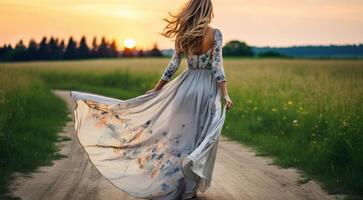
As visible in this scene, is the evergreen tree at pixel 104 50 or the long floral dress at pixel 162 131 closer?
the long floral dress at pixel 162 131

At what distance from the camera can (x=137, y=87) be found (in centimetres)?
3073

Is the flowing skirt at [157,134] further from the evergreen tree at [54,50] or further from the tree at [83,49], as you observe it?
the tree at [83,49]

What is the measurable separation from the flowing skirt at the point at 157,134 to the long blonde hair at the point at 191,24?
1.07 ft

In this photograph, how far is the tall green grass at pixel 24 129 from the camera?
899cm

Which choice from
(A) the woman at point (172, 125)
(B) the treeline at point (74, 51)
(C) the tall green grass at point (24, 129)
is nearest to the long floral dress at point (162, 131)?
(A) the woman at point (172, 125)

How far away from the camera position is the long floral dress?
6641mm

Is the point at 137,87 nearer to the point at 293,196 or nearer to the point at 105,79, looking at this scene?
the point at 105,79

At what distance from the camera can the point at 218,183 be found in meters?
7.90

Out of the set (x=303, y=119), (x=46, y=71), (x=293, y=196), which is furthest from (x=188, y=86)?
(x=46, y=71)

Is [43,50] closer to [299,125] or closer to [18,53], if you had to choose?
[18,53]

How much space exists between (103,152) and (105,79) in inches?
1207

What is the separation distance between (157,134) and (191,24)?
1.18 m

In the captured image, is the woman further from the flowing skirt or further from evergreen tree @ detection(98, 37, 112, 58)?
evergreen tree @ detection(98, 37, 112, 58)

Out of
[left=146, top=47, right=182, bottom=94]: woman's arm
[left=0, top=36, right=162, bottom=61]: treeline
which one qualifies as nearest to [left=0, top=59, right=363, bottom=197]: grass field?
[left=146, top=47, right=182, bottom=94]: woman's arm
